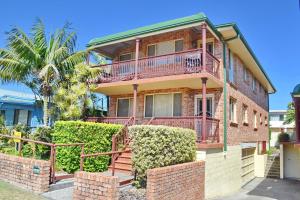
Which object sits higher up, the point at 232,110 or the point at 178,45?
the point at 178,45

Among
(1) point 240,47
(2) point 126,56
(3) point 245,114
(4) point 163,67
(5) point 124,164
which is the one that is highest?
(1) point 240,47

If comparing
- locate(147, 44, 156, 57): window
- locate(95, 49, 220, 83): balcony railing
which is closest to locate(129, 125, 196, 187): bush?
locate(95, 49, 220, 83): balcony railing

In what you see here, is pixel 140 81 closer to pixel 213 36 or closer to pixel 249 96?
pixel 213 36

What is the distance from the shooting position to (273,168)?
26062 millimetres

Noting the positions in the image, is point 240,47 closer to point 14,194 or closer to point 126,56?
point 126,56

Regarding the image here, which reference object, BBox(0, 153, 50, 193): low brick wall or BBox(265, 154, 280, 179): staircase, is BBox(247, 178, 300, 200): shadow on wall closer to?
BBox(265, 154, 280, 179): staircase

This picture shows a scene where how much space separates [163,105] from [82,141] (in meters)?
6.60

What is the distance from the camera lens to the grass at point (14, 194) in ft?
27.8

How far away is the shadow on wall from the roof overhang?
856cm

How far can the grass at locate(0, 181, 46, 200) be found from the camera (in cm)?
846

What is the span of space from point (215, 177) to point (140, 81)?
6.14 metres

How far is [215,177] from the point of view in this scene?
1444cm

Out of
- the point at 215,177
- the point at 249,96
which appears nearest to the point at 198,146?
the point at 215,177

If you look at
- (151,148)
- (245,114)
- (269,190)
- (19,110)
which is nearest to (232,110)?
(245,114)
